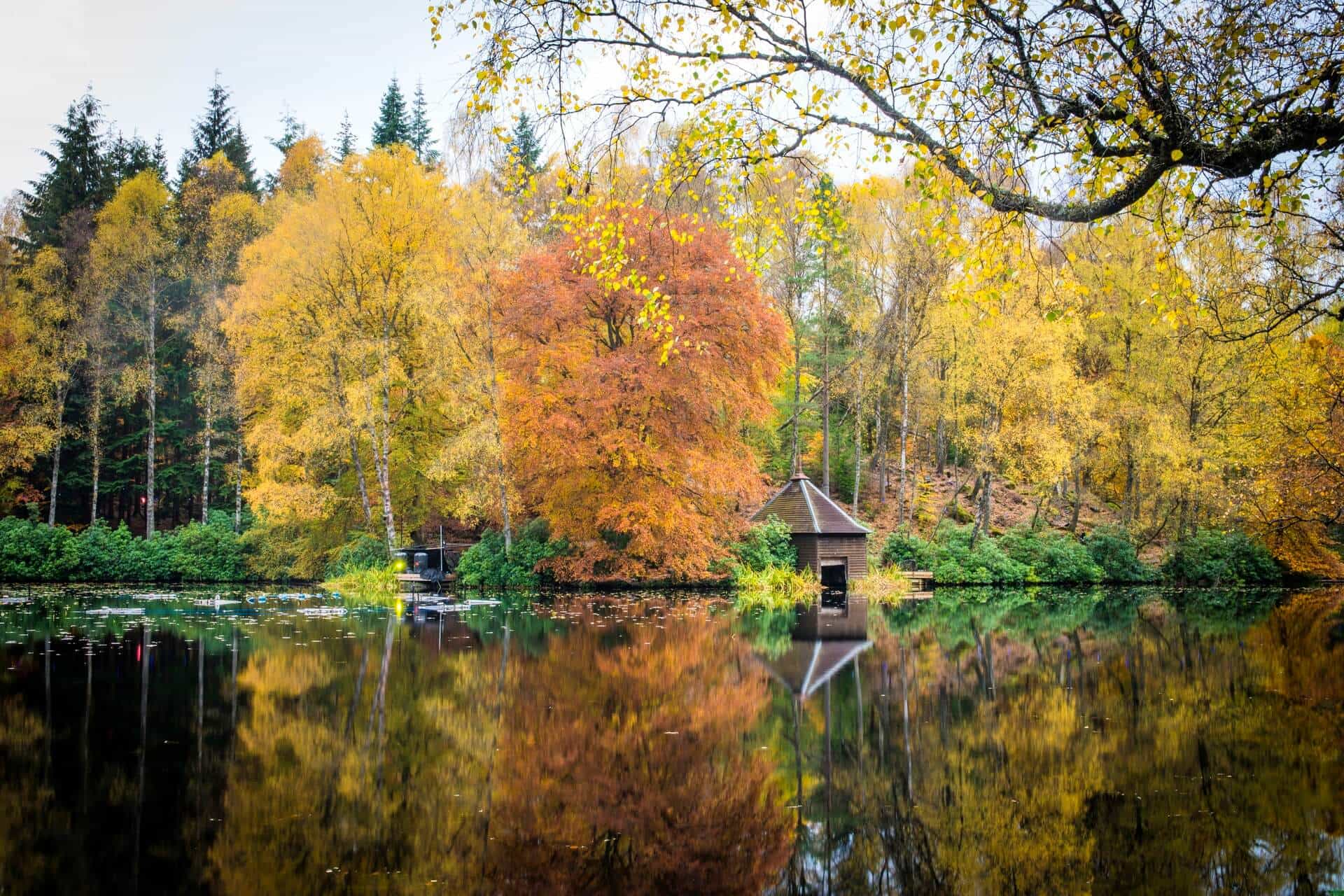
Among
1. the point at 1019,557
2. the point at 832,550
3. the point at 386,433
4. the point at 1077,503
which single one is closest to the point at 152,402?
the point at 386,433

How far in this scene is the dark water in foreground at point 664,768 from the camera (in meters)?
4.82

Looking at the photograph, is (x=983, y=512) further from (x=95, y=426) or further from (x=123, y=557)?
(x=95, y=426)

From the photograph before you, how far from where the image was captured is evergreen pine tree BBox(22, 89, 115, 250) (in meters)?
35.9

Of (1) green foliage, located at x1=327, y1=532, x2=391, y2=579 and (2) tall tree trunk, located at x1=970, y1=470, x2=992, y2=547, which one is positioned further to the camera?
(2) tall tree trunk, located at x1=970, y1=470, x2=992, y2=547

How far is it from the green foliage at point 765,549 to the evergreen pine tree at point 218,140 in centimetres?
2827

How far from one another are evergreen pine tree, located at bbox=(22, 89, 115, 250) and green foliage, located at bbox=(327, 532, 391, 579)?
1965cm

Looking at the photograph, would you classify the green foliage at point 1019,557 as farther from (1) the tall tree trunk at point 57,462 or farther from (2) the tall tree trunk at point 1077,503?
(1) the tall tree trunk at point 57,462

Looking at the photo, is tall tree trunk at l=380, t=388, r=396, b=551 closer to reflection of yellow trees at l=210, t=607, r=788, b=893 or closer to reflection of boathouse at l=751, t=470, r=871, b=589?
reflection of boathouse at l=751, t=470, r=871, b=589

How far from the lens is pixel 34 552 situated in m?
27.2

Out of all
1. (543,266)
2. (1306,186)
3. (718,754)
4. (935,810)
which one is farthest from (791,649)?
(543,266)

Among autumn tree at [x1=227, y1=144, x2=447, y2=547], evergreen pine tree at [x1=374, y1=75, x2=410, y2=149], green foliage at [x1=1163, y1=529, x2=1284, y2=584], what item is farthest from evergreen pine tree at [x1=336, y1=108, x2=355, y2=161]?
green foliage at [x1=1163, y1=529, x2=1284, y2=584]

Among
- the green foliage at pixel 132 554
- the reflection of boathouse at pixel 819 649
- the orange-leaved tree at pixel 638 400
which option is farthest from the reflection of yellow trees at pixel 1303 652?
the green foliage at pixel 132 554

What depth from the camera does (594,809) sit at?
5723 millimetres

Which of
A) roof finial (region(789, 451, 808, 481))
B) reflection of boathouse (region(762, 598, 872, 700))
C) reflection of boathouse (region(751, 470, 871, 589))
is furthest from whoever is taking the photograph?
roof finial (region(789, 451, 808, 481))
